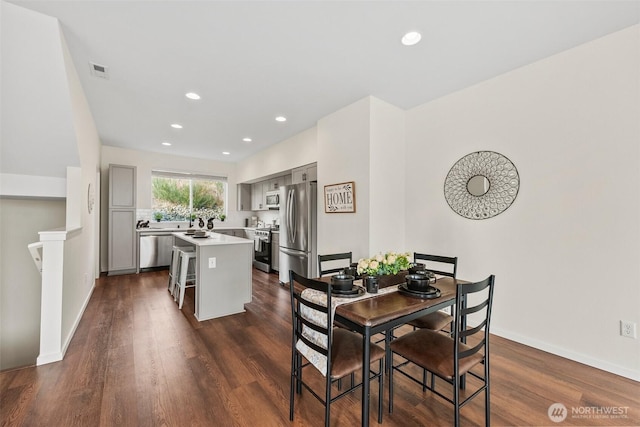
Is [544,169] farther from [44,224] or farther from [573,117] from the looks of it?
[44,224]

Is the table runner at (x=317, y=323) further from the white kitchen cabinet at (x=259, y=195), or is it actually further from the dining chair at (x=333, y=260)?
the white kitchen cabinet at (x=259, y=195)

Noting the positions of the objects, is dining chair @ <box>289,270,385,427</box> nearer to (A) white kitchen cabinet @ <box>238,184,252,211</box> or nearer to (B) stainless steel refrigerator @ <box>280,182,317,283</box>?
(B) stainless steel refrigerator @ <box>280,182,317,283</box>

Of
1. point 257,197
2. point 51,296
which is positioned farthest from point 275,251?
point 51,296

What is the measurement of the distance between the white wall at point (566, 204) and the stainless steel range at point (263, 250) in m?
3.69

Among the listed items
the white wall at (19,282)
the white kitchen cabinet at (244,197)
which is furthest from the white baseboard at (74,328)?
the white kitchen cabinet at (244,197)

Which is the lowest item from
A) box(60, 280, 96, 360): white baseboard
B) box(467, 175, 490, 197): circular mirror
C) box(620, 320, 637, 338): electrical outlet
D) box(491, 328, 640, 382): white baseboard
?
box(491, 328, 640, 382): white baseboard

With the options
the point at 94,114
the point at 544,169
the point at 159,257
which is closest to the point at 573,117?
the point at 544,169

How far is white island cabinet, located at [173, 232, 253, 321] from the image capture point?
127 inches

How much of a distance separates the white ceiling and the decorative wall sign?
1.06 m

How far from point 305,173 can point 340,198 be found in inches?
49.7

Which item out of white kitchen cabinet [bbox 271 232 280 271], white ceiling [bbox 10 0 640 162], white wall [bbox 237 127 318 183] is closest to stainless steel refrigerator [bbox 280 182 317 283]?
white wall [bbox 237 127 318 183]

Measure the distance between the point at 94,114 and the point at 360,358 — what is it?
4726 millimetres

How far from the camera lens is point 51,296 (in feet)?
7.59

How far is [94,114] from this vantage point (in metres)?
3.85
